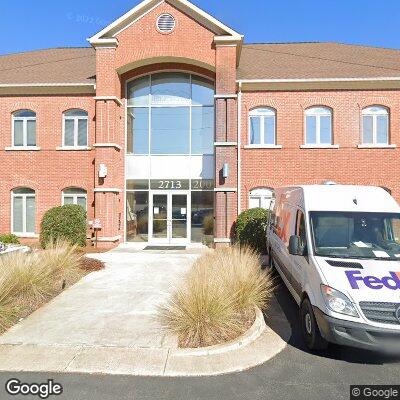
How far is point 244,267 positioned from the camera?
6906mm

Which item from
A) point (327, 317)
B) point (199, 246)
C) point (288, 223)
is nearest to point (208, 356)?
point (327, 317)

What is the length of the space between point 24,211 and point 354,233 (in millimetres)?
14322

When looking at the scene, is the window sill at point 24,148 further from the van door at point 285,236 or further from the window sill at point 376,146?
the window sill at point 376,146

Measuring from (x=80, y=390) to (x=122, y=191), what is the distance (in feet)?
39.5

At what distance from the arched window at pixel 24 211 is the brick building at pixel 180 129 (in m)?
0.05

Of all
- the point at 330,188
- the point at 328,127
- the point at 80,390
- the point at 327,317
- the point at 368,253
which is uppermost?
the point at 328,127

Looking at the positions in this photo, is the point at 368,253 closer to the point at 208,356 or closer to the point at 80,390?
the point at 208,356

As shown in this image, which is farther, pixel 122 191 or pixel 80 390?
pixel 122 191

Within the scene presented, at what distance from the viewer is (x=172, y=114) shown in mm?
15461

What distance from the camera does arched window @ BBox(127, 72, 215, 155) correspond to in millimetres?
15305

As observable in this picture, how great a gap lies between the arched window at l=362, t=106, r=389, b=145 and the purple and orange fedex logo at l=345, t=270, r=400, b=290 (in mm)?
11446

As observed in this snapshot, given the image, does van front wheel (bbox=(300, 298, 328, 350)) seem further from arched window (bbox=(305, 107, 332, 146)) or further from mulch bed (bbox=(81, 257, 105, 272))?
arched window (bbox=(305, 107, 332, 146))

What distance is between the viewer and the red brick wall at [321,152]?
46.5 ft

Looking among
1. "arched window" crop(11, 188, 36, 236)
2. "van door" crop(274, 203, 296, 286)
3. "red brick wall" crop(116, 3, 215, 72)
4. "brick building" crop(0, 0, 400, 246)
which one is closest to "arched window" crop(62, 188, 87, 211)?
"brick building" crop(0, 0, 400, 246)
